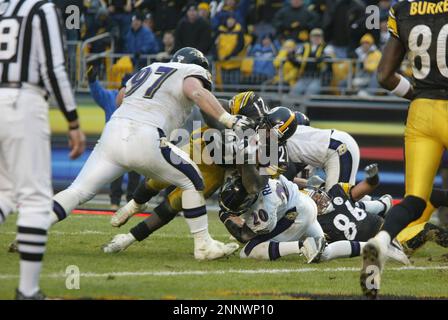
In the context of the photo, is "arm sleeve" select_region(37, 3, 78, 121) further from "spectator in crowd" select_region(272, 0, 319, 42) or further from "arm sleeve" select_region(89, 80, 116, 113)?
"spectator in crowd" select_region(272, 0, 319, 42)

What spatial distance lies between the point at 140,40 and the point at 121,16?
1155 millimetres

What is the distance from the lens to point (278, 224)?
8555mm

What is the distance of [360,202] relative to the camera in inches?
376

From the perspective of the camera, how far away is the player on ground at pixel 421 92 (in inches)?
265

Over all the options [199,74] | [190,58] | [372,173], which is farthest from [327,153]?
[199,74]

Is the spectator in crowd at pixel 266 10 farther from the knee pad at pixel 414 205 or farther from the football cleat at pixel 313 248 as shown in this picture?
the knee pad at pixel 414 205

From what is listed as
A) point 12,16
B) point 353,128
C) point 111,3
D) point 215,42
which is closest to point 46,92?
→ point 12,16

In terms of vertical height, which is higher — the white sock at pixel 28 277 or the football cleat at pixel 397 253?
the white sock at pixel 28 277

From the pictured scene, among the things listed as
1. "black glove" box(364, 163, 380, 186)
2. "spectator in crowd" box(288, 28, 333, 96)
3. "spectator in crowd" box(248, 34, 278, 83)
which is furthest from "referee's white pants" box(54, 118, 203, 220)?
"spectator in crowd" box(248, 34, 278, 83)

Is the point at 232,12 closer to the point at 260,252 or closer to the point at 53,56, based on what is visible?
the point at 260,252

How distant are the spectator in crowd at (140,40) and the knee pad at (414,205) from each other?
11.4 meters

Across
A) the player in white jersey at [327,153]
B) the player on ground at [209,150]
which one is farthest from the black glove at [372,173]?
the player in white jersey at [327,153]

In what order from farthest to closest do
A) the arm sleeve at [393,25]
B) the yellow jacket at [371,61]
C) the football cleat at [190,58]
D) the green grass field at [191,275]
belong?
the yellow jacket at [371,61]
the football cleat at [190,58]
the arm sleeve at [393,25]
the green grass field at [191,275]
